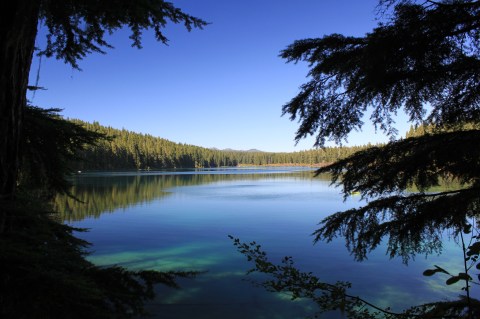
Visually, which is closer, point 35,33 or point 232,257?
point 35,33

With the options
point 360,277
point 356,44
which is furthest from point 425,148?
point 360,277

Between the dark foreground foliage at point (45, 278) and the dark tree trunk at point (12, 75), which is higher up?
the dark tree trunk at point (12, 75)

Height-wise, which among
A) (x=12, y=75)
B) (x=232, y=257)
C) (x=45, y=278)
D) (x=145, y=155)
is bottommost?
(x=232, y=257)

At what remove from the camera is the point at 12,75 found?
207cm

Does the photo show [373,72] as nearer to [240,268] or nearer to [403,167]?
[403,167]

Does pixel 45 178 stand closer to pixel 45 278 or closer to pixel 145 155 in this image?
pixel 45 278

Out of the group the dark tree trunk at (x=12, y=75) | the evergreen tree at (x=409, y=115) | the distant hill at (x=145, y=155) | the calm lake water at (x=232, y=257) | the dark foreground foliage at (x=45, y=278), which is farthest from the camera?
the distant hill at (x=145, y=155)

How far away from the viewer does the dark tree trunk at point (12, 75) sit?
2.01 m

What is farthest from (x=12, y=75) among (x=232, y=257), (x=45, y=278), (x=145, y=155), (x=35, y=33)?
(x=145, y=155)

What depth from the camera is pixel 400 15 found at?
118 inches

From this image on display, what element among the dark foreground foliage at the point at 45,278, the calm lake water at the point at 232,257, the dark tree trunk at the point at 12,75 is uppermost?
the dark tree trunk at the point at 12,75

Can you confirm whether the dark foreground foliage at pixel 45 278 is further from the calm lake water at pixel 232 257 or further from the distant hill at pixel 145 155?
the distant hill at pixel 145 155

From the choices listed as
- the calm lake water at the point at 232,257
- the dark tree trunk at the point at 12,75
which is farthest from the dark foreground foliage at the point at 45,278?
the calm lake water at the point at 232,257

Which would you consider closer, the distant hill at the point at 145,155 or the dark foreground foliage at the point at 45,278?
the dark foreground foliage at the point at 45,278
